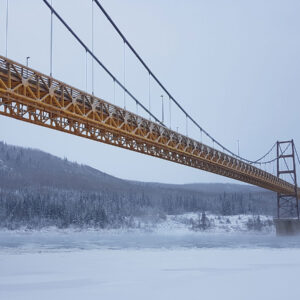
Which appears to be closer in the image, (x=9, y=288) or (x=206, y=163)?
(x=9, y=288)

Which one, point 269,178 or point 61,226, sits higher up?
point 269,178

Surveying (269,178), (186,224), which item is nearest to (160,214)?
(186,224)

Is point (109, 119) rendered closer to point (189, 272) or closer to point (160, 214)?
point (189, 272)

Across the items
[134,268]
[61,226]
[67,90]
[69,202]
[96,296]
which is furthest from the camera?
[69,202]

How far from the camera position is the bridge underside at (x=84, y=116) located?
22.3 metres

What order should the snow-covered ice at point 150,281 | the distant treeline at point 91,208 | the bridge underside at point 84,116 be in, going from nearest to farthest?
the snow-covered ice at point 150,281, the bridge underside at point 84,116, the distant treeline at point 91,208

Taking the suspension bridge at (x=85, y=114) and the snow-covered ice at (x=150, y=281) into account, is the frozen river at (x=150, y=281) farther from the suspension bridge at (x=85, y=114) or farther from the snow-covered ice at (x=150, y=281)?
the suspension bridge at (x=85, y=114)

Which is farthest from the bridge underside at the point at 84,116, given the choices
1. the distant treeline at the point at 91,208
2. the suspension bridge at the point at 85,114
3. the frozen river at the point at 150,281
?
the distant treeline at the point at 91,208

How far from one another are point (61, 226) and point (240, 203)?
62.6 meters

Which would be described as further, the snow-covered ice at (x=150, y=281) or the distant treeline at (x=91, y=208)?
the distant treeline at (x=91, y=208)

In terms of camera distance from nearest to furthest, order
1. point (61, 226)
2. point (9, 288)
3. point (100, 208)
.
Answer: point (9, 288) → point (61, 226) → point (100, 208)

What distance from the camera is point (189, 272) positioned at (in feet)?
51.8

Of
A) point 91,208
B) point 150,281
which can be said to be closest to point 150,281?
point 150,281

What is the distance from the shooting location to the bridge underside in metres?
22.3
